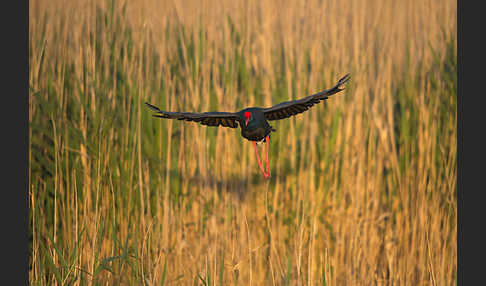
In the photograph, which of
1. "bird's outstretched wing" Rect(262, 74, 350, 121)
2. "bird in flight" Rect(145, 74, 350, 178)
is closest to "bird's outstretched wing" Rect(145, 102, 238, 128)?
"bird in flight" Rect(145, 74, 350, 178)

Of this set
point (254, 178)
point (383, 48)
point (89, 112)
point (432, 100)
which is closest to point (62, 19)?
point (89, 112)

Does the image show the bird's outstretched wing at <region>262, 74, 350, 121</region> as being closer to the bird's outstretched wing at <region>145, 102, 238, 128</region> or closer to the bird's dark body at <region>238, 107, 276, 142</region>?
the bird's dark body at <region>238, 107, 276, 142</region>

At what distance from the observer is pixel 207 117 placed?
82.6 inches

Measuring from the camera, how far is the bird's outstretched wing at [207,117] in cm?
207

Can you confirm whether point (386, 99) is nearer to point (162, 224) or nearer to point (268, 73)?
point (268, 73)

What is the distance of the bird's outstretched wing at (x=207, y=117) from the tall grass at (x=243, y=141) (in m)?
0.40

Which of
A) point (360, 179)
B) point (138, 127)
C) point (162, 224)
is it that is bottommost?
point (162, 224)

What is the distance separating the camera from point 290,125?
2.61 m

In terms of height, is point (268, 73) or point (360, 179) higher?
point (268, 73)

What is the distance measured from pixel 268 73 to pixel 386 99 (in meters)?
0.60

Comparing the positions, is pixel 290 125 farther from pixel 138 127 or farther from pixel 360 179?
pixel 138 127

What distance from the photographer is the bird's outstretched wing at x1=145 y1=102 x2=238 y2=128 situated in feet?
→ 6.79

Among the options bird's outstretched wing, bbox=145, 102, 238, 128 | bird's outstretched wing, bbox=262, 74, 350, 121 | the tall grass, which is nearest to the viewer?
bird's outstretched wing, bbox=262, 74, 350, 121

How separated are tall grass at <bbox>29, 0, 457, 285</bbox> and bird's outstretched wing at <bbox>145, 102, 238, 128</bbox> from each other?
0.40 m
